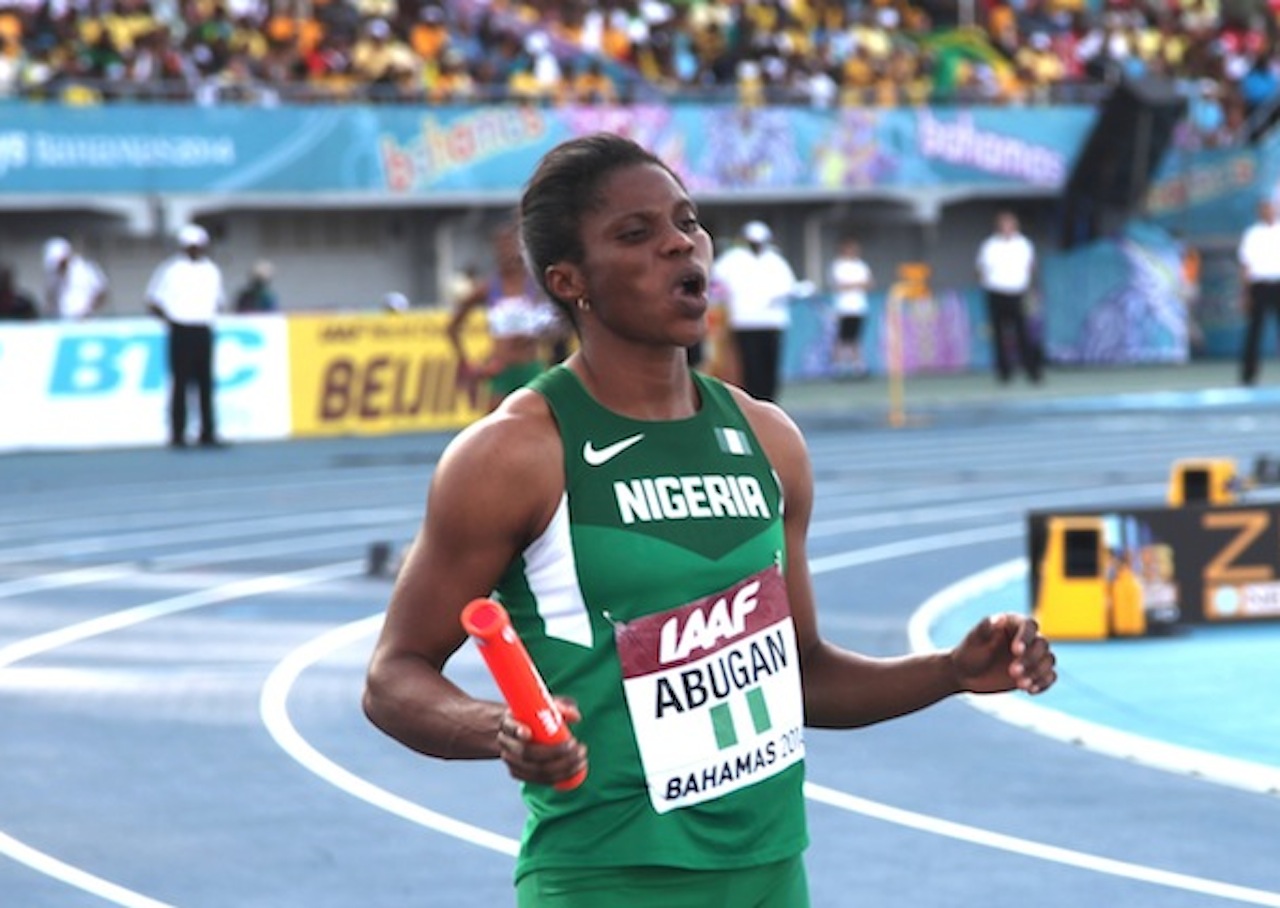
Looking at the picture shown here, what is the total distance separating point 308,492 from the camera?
20141 millimetres

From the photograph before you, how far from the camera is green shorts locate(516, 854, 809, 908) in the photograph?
11.6ft

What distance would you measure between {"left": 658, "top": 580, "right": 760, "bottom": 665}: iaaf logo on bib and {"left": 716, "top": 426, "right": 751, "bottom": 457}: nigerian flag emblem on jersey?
0.58 ft

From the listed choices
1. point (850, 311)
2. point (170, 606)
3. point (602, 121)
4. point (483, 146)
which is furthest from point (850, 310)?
point (170, 606)

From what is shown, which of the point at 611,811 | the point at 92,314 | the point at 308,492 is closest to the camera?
the point at 611,811

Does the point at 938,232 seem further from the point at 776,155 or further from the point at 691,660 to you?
the point at 691,660

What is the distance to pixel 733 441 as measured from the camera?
12.1 ft

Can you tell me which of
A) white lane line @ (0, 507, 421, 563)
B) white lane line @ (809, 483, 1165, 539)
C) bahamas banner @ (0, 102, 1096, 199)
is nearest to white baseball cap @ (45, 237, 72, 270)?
bahamas banner @ (0, 102, 1096, 199)

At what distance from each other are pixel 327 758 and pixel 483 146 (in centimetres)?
2459

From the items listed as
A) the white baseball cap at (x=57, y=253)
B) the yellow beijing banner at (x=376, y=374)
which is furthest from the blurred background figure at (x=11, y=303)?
the yellow beijing banner at (x=376, y=374)

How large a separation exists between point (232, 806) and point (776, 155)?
2840 cm

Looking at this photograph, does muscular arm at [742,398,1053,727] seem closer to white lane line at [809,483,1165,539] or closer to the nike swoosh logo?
the nike swoosh logo

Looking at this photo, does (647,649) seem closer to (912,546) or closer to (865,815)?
(865,815)

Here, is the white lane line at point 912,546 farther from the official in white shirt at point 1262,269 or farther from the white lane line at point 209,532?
the official in white shirt at point 1262,269

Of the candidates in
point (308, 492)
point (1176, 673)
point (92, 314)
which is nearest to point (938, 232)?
point (92, 314)
